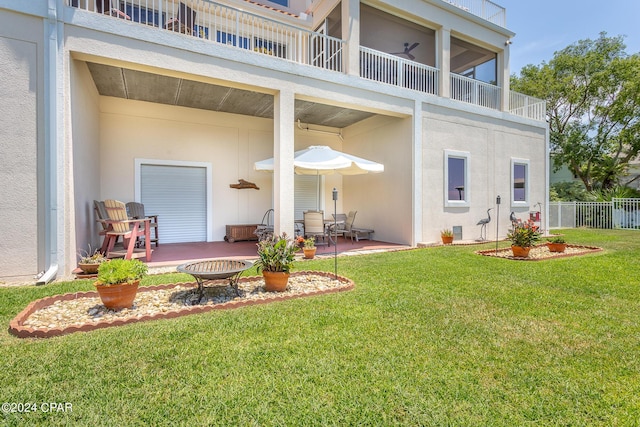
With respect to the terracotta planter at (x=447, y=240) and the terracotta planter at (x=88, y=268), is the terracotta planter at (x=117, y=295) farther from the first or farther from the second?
the terracotta planter at (x=447, y=240)

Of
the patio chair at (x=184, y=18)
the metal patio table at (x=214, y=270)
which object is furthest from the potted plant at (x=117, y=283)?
the patio chair at (x=184, y=18)

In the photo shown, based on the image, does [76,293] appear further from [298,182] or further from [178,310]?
[298,182]

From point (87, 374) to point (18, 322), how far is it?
154 centimetres

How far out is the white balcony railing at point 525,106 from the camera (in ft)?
39.4

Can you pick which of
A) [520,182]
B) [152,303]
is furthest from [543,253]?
[152,303]

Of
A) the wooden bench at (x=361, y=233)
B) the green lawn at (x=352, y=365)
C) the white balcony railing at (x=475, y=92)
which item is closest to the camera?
the green lawn at (x=352, y=365)

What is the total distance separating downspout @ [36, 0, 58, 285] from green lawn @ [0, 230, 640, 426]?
100 centimetres

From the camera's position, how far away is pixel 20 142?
4879 millimetres

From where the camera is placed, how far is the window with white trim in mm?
9867

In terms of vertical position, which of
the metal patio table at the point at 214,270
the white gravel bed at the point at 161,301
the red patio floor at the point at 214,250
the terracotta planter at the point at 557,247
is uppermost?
the metal patio table at the point at 214,270

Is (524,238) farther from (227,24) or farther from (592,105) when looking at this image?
(592,105)

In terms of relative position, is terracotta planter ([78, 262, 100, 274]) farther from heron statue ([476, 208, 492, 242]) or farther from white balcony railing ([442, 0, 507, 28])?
white balcony railing ([442, 0, 507, 28])

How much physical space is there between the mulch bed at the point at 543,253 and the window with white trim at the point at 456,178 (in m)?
2.22

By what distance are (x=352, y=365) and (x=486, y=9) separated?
43.9 ft
